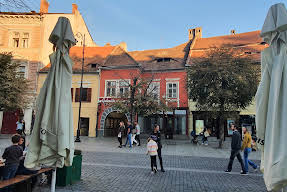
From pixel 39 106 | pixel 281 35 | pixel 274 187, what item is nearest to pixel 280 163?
pixel 274 187

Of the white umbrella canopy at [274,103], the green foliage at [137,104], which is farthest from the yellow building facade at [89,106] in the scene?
the white umbrella canopy at [274,103]

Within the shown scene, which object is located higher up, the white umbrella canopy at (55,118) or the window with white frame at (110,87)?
the window with white frame at (110,87)

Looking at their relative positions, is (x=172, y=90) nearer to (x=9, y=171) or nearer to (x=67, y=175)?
(x=67, y=175)

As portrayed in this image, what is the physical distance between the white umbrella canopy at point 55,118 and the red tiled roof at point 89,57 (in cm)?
2163

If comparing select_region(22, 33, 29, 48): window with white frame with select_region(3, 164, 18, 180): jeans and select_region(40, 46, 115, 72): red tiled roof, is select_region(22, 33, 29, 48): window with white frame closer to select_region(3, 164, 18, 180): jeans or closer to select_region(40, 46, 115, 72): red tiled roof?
select_region(40, 46, 115, 72): red tiled roof

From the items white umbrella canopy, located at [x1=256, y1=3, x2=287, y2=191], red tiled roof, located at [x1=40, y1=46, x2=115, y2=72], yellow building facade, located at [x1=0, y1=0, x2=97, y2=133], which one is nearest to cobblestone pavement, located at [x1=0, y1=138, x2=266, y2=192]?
white umbrella canopy, located at [x1=256, y1=3, x2=287, y2=191]

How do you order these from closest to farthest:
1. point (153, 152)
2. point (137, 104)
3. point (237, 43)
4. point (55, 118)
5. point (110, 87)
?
point (55, 118) < point (153, 152) < point (137, 104) < point (110, 87) < point (237, 43)

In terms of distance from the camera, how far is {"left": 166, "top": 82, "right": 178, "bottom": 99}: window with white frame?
2384 cm

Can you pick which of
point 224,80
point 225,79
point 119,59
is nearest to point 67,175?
point 225,79

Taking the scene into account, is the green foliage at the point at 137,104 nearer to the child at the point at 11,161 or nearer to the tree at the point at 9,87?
the tree at the point at 9,87

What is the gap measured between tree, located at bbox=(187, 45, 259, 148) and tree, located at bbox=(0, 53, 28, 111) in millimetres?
15295

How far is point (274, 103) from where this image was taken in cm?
313

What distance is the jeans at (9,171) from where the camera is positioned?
15.0ft

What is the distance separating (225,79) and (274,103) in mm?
12974
